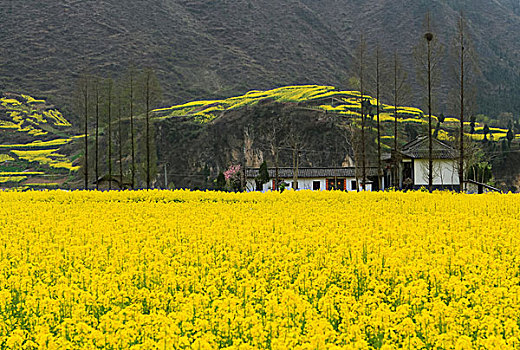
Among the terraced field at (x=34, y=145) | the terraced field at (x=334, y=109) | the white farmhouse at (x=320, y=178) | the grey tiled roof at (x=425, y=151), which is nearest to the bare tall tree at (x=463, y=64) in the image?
the grey tiled roof at (x=425, y=151)

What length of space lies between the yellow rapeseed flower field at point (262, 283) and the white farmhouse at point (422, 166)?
36.3 m

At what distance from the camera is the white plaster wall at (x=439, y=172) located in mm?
49531

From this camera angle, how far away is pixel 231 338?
555cm

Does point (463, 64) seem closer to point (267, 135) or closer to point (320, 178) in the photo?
point (320, 178)

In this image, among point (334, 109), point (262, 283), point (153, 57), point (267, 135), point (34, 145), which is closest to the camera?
point (262, 283)

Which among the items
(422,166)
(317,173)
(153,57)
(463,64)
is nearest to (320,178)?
(317,173)

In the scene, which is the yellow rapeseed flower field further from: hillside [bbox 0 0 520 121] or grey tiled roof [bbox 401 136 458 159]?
hillside [bbox 0 0 520 121]

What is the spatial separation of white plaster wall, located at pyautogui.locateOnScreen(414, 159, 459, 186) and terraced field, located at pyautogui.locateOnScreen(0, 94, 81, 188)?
59530mm

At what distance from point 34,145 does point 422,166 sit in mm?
88010

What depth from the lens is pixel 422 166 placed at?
49812 mm

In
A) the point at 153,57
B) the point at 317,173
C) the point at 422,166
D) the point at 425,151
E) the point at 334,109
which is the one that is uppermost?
the point at 153,57

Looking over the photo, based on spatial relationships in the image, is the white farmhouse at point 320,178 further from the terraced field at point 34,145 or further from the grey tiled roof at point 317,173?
the terraced field at point 34,145

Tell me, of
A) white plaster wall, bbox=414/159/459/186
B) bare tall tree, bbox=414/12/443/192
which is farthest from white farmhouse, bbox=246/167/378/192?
bare tall tree, bbox=414/12/443/192

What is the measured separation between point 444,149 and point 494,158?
87.5 feet
